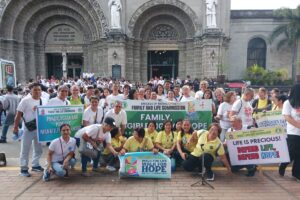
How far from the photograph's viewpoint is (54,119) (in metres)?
6.16

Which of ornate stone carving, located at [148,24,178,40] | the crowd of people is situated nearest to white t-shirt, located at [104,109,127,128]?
the crowd of people

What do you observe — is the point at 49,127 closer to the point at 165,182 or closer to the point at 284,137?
the point at 165,182

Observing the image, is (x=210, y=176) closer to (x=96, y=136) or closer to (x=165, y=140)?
(x=165, y=140)

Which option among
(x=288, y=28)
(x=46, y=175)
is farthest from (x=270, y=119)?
(x=288, y=28)

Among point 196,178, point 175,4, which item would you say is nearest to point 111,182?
point 196,178

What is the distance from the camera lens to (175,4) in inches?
896

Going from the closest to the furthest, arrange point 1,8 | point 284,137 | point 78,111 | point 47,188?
point 47,188 → point 284,137 → point 78,111 → point 1,8

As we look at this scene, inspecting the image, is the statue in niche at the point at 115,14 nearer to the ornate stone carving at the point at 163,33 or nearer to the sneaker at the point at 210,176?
the ornate stone carving at the point at 163,33

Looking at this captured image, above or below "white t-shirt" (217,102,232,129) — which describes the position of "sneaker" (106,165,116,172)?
below

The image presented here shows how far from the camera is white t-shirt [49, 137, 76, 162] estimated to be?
5.48 m

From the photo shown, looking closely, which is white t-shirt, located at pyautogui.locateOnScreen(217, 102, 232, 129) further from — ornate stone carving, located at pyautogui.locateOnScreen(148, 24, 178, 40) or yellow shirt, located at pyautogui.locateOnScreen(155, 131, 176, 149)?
ornate stone carving, located at pyautogui.locateOnScreen(148, 24, 178, 40)

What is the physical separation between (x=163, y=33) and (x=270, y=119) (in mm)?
19339

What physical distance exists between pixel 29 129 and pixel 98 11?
19.0 meters

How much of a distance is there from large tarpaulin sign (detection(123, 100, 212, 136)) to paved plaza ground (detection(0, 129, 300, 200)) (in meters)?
1.61
